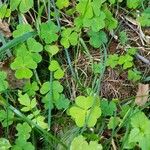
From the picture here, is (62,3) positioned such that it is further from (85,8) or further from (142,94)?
(142,94)

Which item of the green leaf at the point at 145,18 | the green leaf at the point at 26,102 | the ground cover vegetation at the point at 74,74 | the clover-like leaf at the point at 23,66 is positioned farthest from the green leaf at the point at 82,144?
the green leaf at the point at 145,18

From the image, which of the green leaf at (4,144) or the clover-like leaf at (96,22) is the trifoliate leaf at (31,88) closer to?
the green leaf at (4,144)

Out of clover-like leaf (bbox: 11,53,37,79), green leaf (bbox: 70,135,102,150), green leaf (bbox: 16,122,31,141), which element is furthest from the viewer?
clover-like leaf (bbox: 11,53,37,79)

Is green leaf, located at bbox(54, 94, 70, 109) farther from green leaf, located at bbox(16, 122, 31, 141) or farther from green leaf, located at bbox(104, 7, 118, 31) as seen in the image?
green leaf, located at bbox(104, 7, 118, 31)

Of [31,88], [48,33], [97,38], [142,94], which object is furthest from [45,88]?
[142,94]

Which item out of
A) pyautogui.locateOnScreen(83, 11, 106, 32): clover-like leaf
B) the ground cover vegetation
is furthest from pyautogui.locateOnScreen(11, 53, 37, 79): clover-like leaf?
pyautogui.locateOnScreen(83, 11, 106, 32): clover-like leaf

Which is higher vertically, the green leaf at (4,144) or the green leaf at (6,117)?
the green leaf at (6,117)

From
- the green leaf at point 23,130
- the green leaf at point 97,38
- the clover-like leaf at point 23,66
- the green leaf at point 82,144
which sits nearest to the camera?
the green leaf at point 82,144
